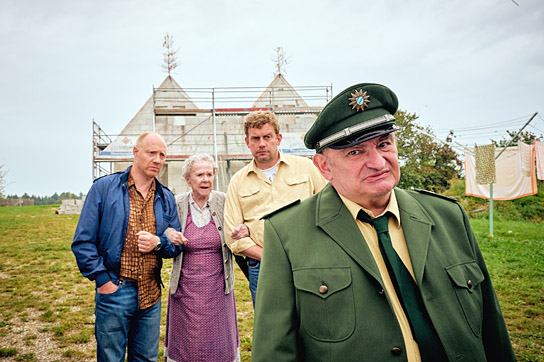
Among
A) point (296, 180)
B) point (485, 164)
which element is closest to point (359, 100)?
point (296, 180)

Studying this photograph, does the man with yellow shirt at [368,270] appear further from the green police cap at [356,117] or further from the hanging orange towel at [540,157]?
the hanging orange towel at [540,157]

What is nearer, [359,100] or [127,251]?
[359,100]

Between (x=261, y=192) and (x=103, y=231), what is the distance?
4.43ft

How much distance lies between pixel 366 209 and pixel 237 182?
6.07 ft

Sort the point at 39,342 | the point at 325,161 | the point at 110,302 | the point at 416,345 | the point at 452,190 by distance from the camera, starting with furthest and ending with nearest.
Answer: the point at 452,190 → the point at 39,342 → the point at 110,302 → the point at 325,161 → the point at 416,345

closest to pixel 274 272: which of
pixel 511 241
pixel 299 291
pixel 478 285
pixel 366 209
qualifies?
pixel 299 291

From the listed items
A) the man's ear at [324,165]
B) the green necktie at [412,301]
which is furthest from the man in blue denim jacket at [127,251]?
the green necktie at [412,301]

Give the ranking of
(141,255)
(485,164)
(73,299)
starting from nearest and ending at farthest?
(141,255) < (73,299) < (485,164)

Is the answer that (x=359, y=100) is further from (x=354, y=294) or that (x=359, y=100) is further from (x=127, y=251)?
(x=127, y=251)

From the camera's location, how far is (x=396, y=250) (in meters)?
1.47

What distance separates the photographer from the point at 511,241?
9578mm

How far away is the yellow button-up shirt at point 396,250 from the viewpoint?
1337 mm

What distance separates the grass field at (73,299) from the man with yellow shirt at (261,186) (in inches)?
77.4

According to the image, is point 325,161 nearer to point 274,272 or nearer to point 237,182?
point 274,272
